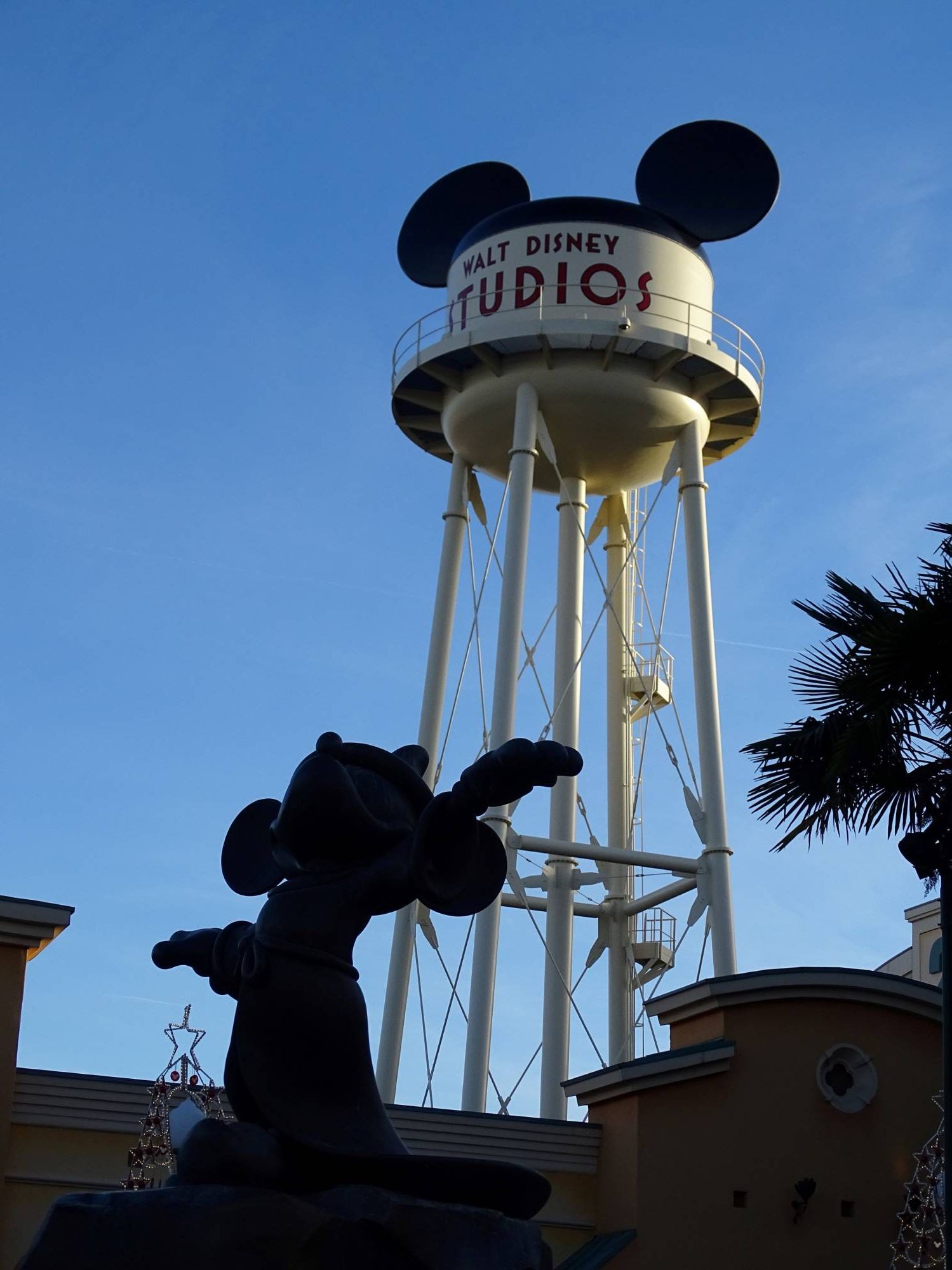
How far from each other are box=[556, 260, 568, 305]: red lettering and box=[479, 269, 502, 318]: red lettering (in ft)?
2.52

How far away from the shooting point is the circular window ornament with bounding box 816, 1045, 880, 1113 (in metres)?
19.4

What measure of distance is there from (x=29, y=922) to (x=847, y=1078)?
8395 mm

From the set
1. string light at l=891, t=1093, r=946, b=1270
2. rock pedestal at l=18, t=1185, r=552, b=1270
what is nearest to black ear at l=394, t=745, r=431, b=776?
rock pedestal at l=18, t=1185, r=552, b=1270

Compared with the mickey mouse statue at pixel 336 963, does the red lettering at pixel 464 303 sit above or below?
above

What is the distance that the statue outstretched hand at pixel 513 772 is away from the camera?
27.3 ft

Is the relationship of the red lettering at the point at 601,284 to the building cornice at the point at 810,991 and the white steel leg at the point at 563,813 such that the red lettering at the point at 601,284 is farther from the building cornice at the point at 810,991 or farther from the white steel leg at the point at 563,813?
the building cornice at the point at 810,991

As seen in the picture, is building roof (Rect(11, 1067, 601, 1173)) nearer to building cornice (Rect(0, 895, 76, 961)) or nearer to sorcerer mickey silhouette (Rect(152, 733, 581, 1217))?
building cornice (Rect(0, 895, 76, 961))

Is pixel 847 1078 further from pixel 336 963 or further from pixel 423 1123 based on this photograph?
pixel 336 963

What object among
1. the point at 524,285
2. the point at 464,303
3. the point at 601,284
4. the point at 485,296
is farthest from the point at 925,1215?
the point at 464,303

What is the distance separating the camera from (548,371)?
81.0 ft

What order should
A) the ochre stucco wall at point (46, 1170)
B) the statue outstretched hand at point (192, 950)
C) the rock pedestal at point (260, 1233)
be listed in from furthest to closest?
the ochre stucco wall at point (46, 1170), the statue outstretched hand at point (192, 950), the rock pedestal at point (260, 1233)

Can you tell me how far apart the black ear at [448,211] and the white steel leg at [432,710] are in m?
3.61

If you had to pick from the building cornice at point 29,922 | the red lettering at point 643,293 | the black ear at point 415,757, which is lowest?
the black ear at point 415,757

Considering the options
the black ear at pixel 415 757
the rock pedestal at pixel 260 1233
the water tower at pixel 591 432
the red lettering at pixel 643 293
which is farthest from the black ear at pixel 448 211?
the rock pedestal at pixel 260 1233
